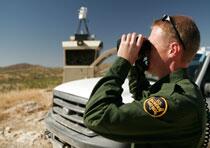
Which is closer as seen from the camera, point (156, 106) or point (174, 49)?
point (156, 106)

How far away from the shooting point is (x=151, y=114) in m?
1.63

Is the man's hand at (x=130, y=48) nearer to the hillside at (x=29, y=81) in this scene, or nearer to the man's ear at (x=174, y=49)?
Result: the man's ear at (x=174, y=49)

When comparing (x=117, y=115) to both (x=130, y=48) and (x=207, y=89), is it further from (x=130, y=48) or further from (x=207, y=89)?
(x=207, y=89)

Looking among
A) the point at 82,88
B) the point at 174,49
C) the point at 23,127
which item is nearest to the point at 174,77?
the point at 174,49

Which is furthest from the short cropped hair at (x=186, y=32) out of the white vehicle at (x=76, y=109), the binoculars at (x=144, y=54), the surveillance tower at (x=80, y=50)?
the surveillance tower at (x=80, y=50)

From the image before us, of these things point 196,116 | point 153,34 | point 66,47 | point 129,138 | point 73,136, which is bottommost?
point 66,47

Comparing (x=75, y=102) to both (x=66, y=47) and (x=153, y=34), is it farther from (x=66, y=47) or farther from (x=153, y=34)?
(x=66, y=47)

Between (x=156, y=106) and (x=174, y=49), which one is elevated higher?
(x=174, y=49)

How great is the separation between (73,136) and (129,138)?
2.36 m

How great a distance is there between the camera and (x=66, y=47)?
67.6ft

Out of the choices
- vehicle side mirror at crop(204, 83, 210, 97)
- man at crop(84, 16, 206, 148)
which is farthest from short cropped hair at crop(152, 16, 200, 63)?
vehicle side mirror at crop(204, 83, 210, 97)

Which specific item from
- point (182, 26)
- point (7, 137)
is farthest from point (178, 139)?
point (7, 137)

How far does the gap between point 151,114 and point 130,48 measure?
1.08 feet

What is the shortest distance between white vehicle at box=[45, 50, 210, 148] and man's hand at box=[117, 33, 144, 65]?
1948 millimetres
